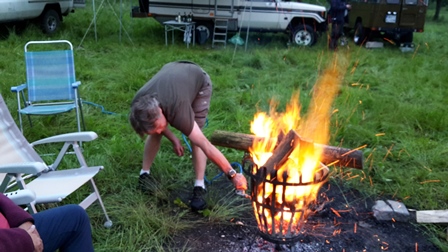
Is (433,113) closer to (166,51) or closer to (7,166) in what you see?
(7,166)

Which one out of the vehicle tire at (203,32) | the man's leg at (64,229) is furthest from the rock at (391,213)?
the vehicle tire at (203,32)

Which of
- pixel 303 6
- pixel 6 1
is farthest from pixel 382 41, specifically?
pixel 6 1

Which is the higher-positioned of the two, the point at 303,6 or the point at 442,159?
the point at 303,6

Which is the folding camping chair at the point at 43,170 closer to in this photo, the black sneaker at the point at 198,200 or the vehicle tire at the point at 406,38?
the black sneaker at the point at 198,200

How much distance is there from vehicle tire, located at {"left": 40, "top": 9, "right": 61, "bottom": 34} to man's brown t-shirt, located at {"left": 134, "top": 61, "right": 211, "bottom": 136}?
7.66 m

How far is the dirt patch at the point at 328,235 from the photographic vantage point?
2955mm

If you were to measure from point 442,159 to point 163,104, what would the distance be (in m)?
2.87

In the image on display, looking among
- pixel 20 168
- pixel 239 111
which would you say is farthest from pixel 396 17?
pixel 20 168

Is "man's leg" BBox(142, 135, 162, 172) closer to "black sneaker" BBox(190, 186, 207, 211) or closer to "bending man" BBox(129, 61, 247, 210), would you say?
"bending man" BBox(129, 61, 247, 210)

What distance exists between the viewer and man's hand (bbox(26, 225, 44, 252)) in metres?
2.01

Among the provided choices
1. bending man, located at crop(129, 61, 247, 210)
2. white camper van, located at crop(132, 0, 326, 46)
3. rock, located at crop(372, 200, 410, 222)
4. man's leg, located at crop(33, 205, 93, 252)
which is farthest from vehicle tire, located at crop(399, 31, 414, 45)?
man's leg, located at crop(33, 205, 93, 252)

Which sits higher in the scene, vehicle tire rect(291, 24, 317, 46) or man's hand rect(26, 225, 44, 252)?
vehicle tire rect(291, 24, 317, 46)

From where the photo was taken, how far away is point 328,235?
3105 mm

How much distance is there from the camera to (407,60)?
29.5 feet
